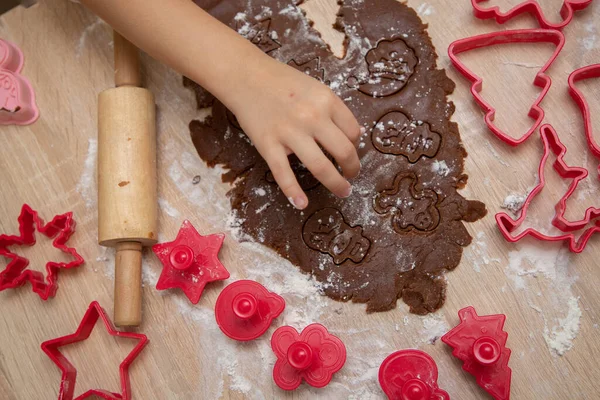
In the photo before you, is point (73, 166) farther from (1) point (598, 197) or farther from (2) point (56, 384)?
(1) point (598, 197)

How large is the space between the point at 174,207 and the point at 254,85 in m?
0.24

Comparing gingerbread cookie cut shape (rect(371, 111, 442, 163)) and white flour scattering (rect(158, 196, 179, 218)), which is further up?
gingerbread cookie cut shape (rect(371, 111, 442, 163))

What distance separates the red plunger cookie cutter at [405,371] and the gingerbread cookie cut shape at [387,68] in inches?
15.0

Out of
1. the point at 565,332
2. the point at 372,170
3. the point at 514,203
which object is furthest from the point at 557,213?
the point at 372,170

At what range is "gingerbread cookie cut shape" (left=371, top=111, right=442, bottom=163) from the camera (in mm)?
832

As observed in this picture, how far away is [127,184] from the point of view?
2.69 feet

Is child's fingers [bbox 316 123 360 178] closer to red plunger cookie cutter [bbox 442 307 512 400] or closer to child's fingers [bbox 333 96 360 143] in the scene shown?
child's fingers [bbox 333 96 360 143]

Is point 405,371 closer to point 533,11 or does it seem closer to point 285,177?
point 285,177

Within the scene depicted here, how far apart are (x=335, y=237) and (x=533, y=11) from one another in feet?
1.52

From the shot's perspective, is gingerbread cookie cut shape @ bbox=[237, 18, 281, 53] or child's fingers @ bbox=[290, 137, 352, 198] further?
gingerbread cookie cut shape @ bbox=[237, 18, 281, 53]

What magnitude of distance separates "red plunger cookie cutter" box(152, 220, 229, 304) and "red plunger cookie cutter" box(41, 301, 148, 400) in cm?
9

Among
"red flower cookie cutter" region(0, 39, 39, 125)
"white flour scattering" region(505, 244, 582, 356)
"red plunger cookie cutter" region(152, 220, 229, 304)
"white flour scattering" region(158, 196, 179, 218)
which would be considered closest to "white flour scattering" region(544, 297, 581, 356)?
"white flour scattering" region(505, 244, 582, 356)

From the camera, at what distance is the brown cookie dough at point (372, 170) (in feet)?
2.65

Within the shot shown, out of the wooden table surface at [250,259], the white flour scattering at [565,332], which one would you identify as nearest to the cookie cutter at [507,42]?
the wooden table surface at [250,259]
